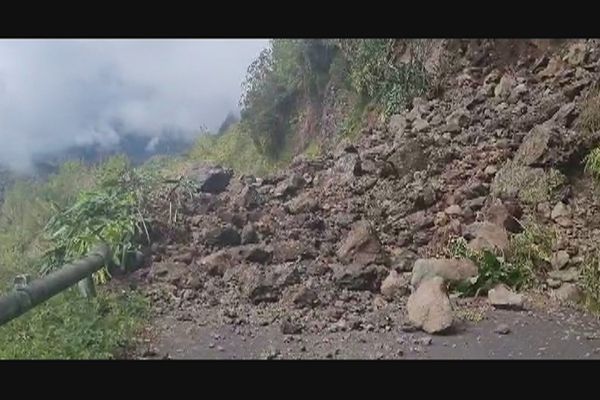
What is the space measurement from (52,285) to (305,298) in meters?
0.94

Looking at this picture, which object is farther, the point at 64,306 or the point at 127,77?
the point at 127,77

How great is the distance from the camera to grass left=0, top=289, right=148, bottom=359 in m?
2.46

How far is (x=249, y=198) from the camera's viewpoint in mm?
2848

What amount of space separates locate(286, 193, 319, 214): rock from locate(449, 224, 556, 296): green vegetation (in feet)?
1.90

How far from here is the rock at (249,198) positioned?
2.83 meters

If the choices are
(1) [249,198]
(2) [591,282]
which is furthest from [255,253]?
(2) [591,282]

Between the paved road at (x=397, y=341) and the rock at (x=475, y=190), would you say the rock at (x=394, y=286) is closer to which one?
the paved road at (x=397, y=341)

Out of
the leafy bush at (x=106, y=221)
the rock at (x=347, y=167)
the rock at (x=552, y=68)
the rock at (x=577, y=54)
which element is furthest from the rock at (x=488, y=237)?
the leafy bush at (x=106, y=221)

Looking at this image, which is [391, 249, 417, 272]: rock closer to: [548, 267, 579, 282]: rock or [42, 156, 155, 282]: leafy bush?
[548, 267, 579, 282]: rock

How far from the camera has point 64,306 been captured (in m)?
2.52
